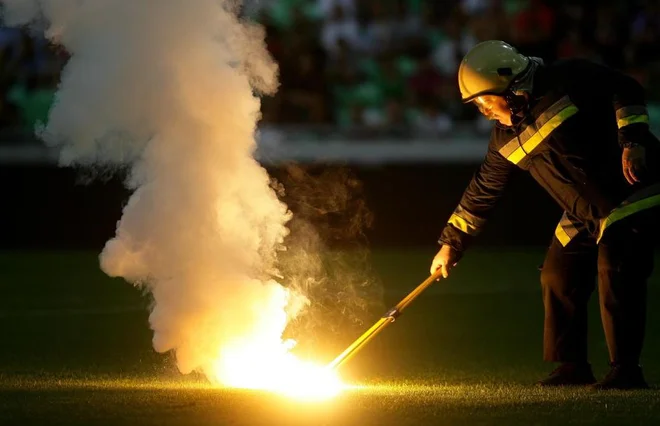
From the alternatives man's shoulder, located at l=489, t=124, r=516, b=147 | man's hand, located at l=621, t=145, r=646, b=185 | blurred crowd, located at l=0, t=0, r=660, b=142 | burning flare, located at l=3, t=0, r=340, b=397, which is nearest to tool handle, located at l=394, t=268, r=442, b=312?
burning flare, located at l=3, t=0, r=340, b=397

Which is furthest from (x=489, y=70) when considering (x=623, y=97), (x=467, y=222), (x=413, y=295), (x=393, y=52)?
(x=393, y=52)

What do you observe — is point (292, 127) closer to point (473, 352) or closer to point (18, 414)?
point (473, 352)

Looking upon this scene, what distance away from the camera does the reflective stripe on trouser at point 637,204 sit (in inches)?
310

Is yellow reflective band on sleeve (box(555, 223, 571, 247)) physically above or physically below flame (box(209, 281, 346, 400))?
above

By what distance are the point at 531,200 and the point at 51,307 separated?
7.20m

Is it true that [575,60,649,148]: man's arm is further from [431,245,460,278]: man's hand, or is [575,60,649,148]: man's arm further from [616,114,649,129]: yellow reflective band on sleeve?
[431,245,460,278]: man's hand

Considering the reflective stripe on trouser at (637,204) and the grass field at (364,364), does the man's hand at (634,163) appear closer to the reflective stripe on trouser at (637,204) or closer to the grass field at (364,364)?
the reflective stripe on trouser at (637,204)

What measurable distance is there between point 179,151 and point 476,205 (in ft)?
5.90

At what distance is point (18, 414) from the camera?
6.91 metres

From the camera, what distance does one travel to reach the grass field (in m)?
6.85

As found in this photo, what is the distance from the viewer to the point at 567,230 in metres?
8.24

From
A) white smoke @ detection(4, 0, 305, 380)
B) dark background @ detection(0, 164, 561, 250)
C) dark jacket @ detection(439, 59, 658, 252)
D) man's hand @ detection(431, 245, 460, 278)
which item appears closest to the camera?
dark jacket @ detection(439, 59, 658, 252)

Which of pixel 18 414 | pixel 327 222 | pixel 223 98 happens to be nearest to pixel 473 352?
pixel 223 98

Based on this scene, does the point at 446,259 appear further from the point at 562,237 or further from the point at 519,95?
the point at 519,95
